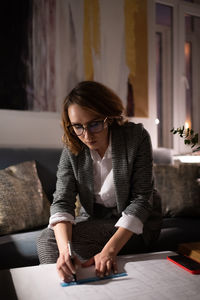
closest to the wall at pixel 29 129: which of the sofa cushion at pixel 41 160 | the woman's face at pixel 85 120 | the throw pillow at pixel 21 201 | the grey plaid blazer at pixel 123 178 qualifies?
the sofa cushion at pixel 41 160

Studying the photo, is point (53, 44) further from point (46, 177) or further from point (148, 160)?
point (148, 160)

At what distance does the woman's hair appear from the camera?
125cm

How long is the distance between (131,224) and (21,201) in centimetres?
74

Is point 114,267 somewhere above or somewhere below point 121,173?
below

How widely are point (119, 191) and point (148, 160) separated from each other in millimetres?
185

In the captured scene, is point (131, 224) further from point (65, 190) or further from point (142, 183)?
point (65, 190)

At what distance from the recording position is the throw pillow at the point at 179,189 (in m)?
2.06

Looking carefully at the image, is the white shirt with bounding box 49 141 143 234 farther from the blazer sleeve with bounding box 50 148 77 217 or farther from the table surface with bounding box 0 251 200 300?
the table surface with bounding box 0 251 200 300

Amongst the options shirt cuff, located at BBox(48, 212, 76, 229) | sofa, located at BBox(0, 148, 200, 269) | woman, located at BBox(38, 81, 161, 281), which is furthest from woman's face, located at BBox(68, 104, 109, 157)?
sofa, located at BBox(0, 148, 200, 269)

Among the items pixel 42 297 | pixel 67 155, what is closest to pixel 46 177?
pixel 67 155

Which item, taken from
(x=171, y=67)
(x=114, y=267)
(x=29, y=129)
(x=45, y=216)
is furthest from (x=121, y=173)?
(x=171, y=67)

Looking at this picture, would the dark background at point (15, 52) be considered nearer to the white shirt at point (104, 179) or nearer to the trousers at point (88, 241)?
the white shirt at point (104, 179)

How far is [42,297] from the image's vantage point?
2.65ft

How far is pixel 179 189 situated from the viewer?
2.11m
